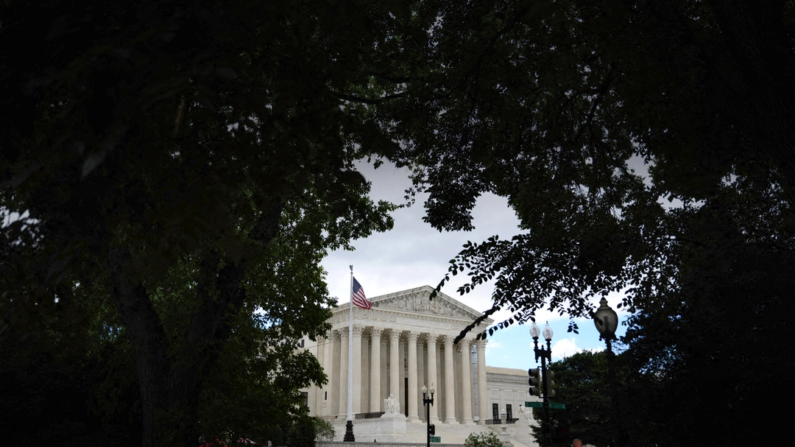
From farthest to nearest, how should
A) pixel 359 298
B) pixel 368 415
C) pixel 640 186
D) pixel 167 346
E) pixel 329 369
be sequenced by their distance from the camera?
1. pixel 329 369
2. pixel 368 415
3. pixel 359 298
4. pixel 640 186
5. pixel 167 346

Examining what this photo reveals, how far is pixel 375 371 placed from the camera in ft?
255

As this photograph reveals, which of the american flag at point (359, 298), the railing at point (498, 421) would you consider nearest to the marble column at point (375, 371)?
the railing at point (498, 421)

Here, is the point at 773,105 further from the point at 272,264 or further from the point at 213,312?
the point at 272,264

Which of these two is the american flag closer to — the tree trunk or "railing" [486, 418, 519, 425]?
the tree trunk

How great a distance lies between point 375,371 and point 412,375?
193 inches

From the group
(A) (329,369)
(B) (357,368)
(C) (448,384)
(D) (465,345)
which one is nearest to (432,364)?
(C) (448,384)

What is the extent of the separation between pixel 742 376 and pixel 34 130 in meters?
11.6

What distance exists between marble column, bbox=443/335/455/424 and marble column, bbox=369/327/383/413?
8.93m

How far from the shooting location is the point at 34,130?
4.29 m

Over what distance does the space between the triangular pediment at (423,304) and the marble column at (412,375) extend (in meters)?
3.53

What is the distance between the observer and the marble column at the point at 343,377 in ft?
243

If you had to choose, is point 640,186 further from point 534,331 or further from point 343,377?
point 343,377

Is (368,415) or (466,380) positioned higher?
(466,380)

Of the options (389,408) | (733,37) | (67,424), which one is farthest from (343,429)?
(733,37)
